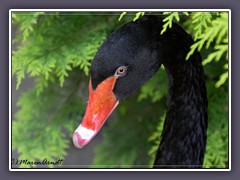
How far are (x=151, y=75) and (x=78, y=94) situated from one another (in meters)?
0.47

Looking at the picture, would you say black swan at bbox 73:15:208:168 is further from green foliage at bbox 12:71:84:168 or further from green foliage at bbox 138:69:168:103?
green foliage at bbox 12:71:84:168

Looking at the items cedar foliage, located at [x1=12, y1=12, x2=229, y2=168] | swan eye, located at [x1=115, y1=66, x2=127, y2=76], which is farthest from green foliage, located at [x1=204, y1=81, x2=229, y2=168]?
swan eye, located at [x1=115, y1=66, x2=127, y2=76]

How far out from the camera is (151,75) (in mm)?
1113

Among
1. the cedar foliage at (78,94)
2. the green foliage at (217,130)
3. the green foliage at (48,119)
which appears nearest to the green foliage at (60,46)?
the cedar foliage at (78,94)

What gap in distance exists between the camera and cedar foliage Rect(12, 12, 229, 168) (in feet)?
4.22

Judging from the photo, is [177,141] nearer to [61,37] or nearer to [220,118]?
[220,118]

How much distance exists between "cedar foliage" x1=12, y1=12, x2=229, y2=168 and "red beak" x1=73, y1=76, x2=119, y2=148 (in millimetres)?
202

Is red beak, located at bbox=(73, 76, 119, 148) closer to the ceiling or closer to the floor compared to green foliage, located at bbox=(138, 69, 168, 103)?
closer to the floor

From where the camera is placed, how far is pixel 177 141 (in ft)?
3.89

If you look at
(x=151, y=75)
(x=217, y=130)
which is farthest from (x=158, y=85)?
(x=151, y=75)

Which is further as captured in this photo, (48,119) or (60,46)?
(48,119)

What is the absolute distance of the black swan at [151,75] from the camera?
102 cm

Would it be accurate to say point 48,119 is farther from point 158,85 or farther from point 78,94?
point 158,85
